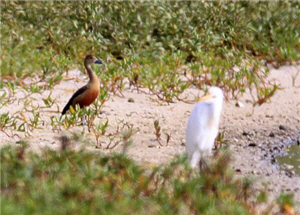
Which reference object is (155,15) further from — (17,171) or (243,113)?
(17,171)

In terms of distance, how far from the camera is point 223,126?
653 cm

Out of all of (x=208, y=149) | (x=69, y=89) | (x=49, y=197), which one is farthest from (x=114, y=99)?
(x=49, y=197)

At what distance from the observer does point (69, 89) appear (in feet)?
24.2

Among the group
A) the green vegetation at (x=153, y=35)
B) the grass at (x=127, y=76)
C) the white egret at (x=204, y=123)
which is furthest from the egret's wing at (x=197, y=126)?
the green vegetation at (x=153, y=35)

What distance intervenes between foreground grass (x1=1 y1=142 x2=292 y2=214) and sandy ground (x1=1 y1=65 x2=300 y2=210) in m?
1.34

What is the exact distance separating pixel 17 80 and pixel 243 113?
6.36 feet

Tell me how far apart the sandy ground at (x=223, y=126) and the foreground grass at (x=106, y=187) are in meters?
1.34

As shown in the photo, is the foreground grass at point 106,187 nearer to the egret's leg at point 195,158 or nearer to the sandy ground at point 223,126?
the egret's leg at point 195,158

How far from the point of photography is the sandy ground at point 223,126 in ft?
18.4

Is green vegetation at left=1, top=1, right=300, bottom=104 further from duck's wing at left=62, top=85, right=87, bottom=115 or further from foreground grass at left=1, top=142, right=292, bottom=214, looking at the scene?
foreground grass at left=1, top=142, right=292, bottom=214

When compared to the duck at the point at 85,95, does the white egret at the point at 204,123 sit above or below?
above

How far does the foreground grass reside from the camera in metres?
3.34

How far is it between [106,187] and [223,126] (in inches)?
119

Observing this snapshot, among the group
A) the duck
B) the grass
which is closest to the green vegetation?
the grass
